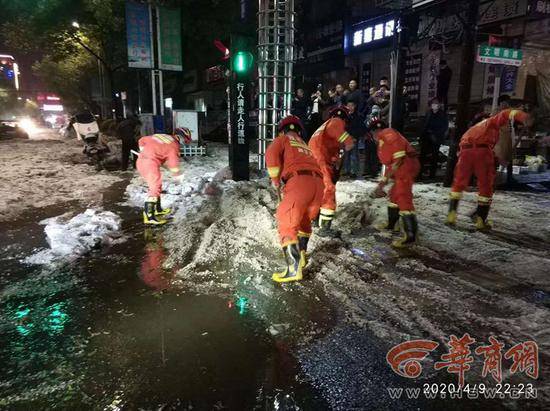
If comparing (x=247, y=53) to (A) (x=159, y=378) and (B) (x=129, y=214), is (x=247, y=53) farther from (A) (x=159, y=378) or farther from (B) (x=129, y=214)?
(A) (x=159, y=378)

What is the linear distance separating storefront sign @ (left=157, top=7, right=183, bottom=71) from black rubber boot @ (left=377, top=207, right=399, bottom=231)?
1316cm

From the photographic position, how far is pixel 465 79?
9.27 m

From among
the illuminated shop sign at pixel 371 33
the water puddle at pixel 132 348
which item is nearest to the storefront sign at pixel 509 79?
the illuminated shop sign at pixel 371 33

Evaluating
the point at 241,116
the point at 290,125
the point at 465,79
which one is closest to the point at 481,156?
the point at 290,125

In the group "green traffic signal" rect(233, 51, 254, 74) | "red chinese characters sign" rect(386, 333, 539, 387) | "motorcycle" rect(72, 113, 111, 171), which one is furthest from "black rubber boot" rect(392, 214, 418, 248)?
"motorcycle" rect(72, 113, 111, 171)

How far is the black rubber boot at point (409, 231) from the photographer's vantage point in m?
5.63

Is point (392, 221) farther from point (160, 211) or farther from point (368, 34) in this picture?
point (368, 34)

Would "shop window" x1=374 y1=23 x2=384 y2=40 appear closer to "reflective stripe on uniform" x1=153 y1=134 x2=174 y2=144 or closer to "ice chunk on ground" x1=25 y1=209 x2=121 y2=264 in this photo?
"reflective stripe on uniform" x1=153 y1=134 x2=174 y2=144

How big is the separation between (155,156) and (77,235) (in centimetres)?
188

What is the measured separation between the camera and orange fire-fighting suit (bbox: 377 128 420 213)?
558cm

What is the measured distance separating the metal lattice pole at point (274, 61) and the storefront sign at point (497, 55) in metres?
4.27

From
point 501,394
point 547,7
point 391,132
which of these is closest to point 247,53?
point 391,132

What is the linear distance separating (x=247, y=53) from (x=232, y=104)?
134 cm

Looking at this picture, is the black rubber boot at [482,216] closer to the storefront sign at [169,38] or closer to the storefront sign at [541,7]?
the storefront sign at [541,7]
